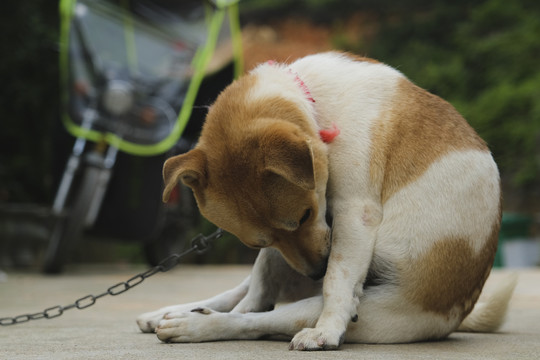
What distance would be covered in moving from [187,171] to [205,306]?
0.80 meters

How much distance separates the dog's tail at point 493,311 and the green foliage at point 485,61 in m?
7.88

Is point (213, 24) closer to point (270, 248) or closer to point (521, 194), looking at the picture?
point (270, 248)

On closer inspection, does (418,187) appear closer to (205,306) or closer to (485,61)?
(205,306)

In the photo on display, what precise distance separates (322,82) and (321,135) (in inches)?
11.8

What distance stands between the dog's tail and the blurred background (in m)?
3.31

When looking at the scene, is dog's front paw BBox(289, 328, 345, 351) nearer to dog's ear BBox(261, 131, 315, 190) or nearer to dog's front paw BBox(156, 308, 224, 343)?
dog's front paw BBox(156, 308, 224, 343)

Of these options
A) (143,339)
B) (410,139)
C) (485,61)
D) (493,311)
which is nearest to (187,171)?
(143,339)

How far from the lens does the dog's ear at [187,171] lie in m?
2.94

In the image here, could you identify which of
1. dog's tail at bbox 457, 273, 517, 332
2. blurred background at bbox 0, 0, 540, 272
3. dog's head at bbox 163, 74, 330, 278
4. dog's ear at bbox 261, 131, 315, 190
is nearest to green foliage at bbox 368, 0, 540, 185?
blurred background at bbox 0, 0, 540, 272

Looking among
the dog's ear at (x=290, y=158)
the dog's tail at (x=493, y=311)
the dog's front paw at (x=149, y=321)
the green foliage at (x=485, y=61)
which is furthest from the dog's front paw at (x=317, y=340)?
the green foliage at (x=485, y=61)

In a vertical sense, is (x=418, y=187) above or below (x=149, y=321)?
above

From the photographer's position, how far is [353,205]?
294 cm

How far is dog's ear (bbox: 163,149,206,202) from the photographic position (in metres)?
2.94

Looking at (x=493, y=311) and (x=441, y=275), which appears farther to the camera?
(x=493, y=311)
